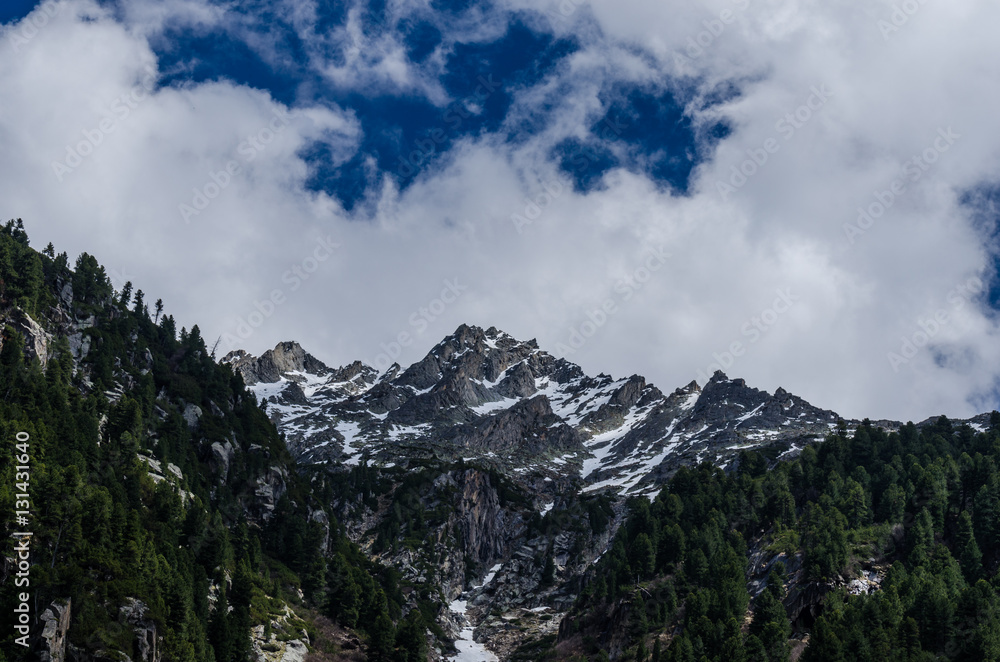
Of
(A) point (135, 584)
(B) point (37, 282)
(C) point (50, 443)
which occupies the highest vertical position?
(B) point (37, 282)

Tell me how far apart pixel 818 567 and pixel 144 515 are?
384 feet

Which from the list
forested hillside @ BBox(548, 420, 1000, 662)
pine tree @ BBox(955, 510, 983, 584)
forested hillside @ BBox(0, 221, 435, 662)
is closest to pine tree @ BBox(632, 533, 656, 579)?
forested hillside @ BBox(548, 420, 1000, 662)

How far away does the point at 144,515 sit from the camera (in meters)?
127

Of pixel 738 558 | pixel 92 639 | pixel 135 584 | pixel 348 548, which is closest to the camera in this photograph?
pixel 92 639

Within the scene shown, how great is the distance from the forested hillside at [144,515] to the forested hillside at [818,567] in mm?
46802

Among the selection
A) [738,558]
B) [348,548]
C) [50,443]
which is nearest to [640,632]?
[738,558]

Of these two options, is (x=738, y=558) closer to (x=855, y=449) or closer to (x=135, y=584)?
(x=855, y=449)

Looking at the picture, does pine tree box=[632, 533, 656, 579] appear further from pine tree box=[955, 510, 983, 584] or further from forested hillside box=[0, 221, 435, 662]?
pine tree box=[955, 510, 983, 584]

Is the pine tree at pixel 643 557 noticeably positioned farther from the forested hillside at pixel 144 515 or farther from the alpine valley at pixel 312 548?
the forested hillside at pixel 144 515

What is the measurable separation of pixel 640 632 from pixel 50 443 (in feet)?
359

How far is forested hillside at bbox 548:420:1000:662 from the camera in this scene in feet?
375

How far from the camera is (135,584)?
105 meters

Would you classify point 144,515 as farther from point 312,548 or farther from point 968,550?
point 968,550

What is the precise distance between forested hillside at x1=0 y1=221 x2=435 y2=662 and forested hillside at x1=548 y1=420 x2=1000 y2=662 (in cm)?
4680
